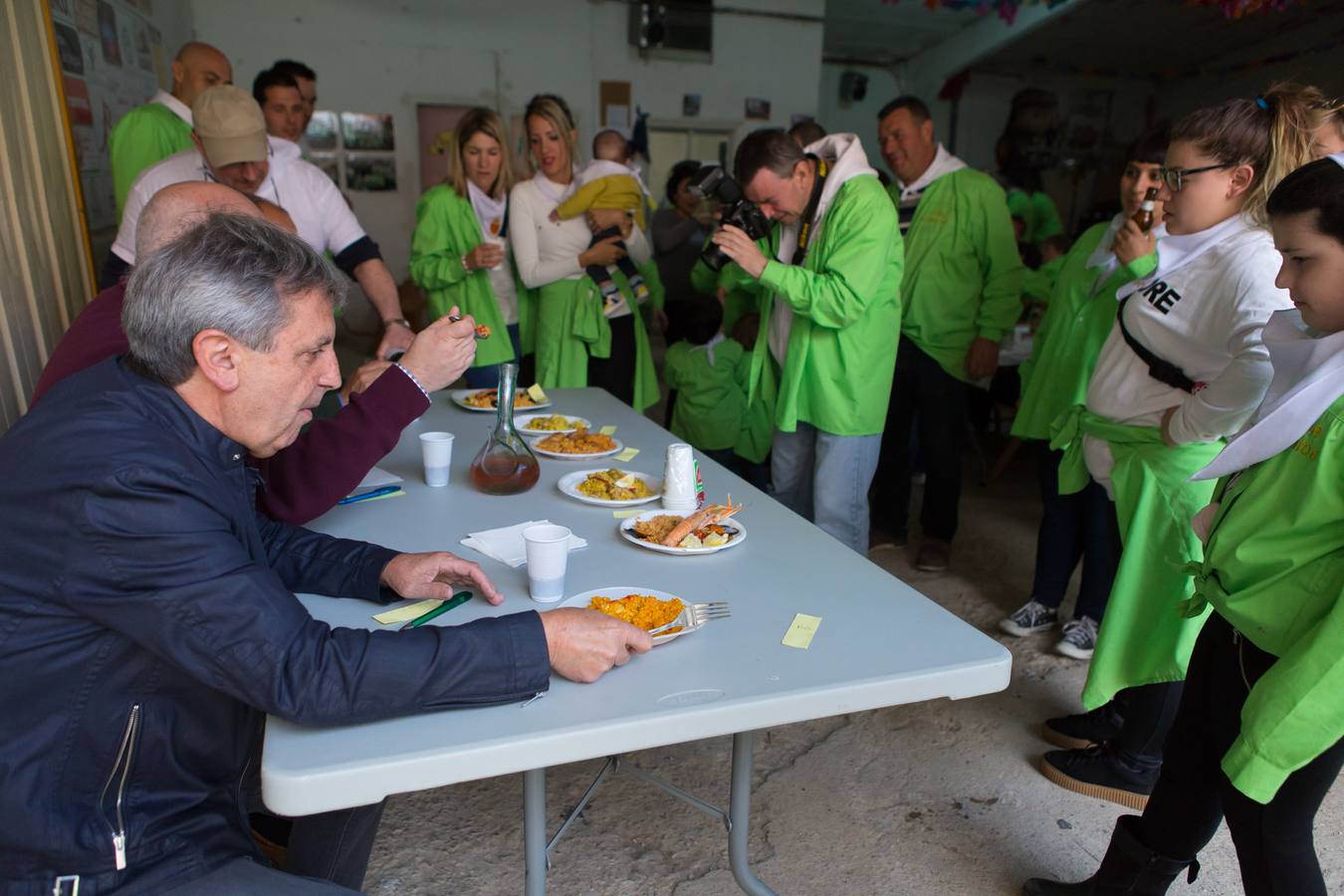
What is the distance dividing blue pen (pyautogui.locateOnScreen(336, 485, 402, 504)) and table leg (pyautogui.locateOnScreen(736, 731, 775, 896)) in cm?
86

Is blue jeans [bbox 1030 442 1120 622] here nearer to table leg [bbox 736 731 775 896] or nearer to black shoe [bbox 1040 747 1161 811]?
black shoe [bbox 1040 747 1161 811]

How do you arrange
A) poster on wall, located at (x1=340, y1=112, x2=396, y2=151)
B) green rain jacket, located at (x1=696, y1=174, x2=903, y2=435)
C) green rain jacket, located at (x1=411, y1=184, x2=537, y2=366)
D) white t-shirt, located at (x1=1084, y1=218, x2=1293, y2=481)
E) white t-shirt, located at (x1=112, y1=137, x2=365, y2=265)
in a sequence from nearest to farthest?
white t-shirt, located at (x1=1084, y1=218, x2=1293, y2=481), green rain jacket, located at (x1=696, y1=174, x2=903, y2=435), white t-shirt, located at (x1=112, y1=137, x2=365, y2=265), green rain jacket, located at (x1=411, y1=184, x2=537, y2=366), poster on wall, located at (x1=340, y1=112, x2=396, y2=151)

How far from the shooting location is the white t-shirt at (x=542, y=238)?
3463 mm

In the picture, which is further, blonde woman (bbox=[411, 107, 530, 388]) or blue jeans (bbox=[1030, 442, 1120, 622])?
blonde woman (bbox=[411, 107, 530, 388])

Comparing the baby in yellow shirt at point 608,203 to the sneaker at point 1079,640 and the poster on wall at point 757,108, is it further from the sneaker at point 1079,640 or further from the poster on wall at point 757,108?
the poster on wall at point 757,108

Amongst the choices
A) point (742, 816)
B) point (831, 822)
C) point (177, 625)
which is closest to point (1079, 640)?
point (831, 822)

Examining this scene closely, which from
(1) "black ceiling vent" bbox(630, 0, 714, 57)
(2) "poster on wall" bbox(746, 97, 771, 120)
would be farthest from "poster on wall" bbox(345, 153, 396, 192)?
(2) "poster on wall" bbox(746, 97, 771, 120)

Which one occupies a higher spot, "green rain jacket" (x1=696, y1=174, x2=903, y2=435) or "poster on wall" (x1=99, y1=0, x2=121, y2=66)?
"poster on wall" (x1=99, y1=0, x2=121, y2=66)

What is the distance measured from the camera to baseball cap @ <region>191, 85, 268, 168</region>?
230 centimetres

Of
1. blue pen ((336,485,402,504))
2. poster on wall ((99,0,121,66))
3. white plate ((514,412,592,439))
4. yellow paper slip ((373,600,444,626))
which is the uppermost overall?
poster on wall ((99,0,121,66))

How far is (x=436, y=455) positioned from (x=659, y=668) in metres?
0.90

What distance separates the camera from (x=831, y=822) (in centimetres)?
205

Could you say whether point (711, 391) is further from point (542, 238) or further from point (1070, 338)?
point (1070, 338)

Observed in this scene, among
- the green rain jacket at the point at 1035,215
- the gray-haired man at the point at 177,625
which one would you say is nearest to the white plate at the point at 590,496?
the gray-haired man at the point at 177,625
